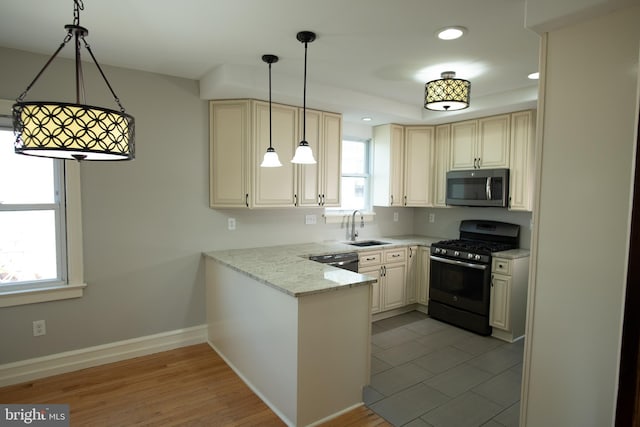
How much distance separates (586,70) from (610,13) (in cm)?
25

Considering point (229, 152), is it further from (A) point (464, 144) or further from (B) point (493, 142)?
(B) point (493, 142)

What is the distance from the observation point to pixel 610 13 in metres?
1.63

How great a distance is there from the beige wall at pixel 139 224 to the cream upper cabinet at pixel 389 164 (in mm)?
1834

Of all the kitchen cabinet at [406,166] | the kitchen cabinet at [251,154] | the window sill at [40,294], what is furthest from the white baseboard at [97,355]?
the kitchen cabinet at [406,166]

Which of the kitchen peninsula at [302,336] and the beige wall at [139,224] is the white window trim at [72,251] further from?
the kitchen peninsula at [302,336]

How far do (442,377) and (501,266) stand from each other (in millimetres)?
1361

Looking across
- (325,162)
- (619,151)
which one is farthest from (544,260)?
(325,162)

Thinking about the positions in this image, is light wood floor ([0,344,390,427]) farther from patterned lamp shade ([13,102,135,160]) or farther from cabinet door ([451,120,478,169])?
cabinet door ([451,120,478,169])

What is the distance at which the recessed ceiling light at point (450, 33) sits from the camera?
7.37 ft

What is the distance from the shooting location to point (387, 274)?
13.6ft

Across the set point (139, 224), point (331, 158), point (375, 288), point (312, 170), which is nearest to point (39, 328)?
point (139, 224)

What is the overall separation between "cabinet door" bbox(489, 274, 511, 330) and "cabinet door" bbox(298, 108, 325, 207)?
1.99 metres

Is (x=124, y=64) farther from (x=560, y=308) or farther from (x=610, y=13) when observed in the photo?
(x=560, y=308)

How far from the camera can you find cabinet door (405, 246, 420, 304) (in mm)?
4379
